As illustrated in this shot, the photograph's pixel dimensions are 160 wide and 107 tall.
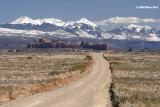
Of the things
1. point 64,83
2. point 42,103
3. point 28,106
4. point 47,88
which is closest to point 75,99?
point 42,103

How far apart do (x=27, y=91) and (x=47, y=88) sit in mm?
4963

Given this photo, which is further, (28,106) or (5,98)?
(5,98)

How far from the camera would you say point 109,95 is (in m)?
44.7

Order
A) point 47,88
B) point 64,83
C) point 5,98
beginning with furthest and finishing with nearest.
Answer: point 64,83 < point 47,88 < point 5,98

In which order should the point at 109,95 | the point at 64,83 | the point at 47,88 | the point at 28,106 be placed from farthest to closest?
the point at 64,83
the point at 47,88
the point at 109,95
the point at 28,106

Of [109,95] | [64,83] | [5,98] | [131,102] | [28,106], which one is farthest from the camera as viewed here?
[64,83]

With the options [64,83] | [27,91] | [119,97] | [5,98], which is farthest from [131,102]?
[64,83]

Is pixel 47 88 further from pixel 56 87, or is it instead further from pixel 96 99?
pixel 96 99

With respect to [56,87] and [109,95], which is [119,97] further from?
[56,87]

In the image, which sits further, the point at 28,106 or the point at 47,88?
the point at 47,88

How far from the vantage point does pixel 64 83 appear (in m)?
58.3

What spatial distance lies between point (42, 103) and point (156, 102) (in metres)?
8.28

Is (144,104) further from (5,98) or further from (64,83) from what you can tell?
(64,83)

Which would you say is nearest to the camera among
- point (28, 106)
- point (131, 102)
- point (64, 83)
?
point (28, 106)
